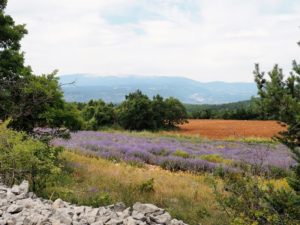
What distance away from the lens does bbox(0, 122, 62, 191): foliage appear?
9305mm

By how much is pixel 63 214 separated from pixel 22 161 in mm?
2565

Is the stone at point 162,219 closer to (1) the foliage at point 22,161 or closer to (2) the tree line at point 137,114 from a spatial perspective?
(1) the foliage at point 22,161

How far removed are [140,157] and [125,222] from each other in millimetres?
12396

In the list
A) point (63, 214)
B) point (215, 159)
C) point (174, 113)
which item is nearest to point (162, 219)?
point (63, 214)

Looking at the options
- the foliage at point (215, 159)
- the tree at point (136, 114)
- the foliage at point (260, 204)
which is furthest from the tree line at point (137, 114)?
the foliage at point (260, 204)

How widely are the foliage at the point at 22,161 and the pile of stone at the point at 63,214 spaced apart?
0.97 m

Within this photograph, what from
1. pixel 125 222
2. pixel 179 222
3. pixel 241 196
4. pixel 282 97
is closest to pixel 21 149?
pixel 125 222

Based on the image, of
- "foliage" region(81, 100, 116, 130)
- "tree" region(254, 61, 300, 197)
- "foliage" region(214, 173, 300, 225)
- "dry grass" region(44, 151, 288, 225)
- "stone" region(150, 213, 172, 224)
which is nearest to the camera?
"tree" region(254, 61, 300, 197)

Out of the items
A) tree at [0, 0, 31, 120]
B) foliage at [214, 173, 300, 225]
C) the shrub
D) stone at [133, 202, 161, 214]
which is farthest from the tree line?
foliage at [214, 173, 300, 225]

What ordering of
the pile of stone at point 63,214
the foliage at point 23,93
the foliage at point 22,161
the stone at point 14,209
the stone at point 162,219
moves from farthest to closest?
the foliage at point 23,93
the foliage at point 22,161
the stone at point 162,219
the stone at point 14,209
the pile of stone at point 63,214

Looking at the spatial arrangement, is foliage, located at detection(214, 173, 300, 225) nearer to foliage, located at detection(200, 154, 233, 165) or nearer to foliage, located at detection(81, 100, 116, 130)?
foliage, located at detection(200, 154, 233, 165)

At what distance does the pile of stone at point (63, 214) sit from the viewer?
23.5 feet

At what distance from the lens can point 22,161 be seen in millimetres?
9469

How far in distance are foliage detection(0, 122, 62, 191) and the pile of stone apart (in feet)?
3.18
